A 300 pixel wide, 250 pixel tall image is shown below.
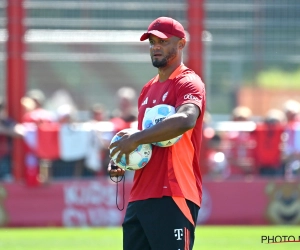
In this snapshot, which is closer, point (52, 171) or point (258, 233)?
point (258, 233)

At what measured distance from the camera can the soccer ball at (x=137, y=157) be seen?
17.6 ft

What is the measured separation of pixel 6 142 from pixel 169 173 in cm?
844

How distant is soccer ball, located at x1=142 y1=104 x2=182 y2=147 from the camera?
543cm

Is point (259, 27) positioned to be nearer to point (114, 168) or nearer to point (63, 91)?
point (63, 91)

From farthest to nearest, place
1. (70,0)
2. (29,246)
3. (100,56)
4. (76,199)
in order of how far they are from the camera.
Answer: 1. (100,56)
2. (70,0)
3. (76,199)
4. (29,246)

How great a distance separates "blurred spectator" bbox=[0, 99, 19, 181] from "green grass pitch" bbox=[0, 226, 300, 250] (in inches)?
41.6

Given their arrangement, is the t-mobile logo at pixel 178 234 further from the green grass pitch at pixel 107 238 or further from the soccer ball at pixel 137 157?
the green grass pitch at pixel 107 238

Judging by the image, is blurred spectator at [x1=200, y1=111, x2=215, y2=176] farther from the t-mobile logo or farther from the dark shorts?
the t-mobile logo

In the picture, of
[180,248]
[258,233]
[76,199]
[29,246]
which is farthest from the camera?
[76,199]

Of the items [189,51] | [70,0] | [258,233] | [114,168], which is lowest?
[258,233]

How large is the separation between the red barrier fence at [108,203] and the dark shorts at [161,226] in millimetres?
7777

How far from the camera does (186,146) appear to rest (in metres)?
5.60

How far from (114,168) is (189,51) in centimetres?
853

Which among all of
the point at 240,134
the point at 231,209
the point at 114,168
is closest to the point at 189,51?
the point at 240,134
